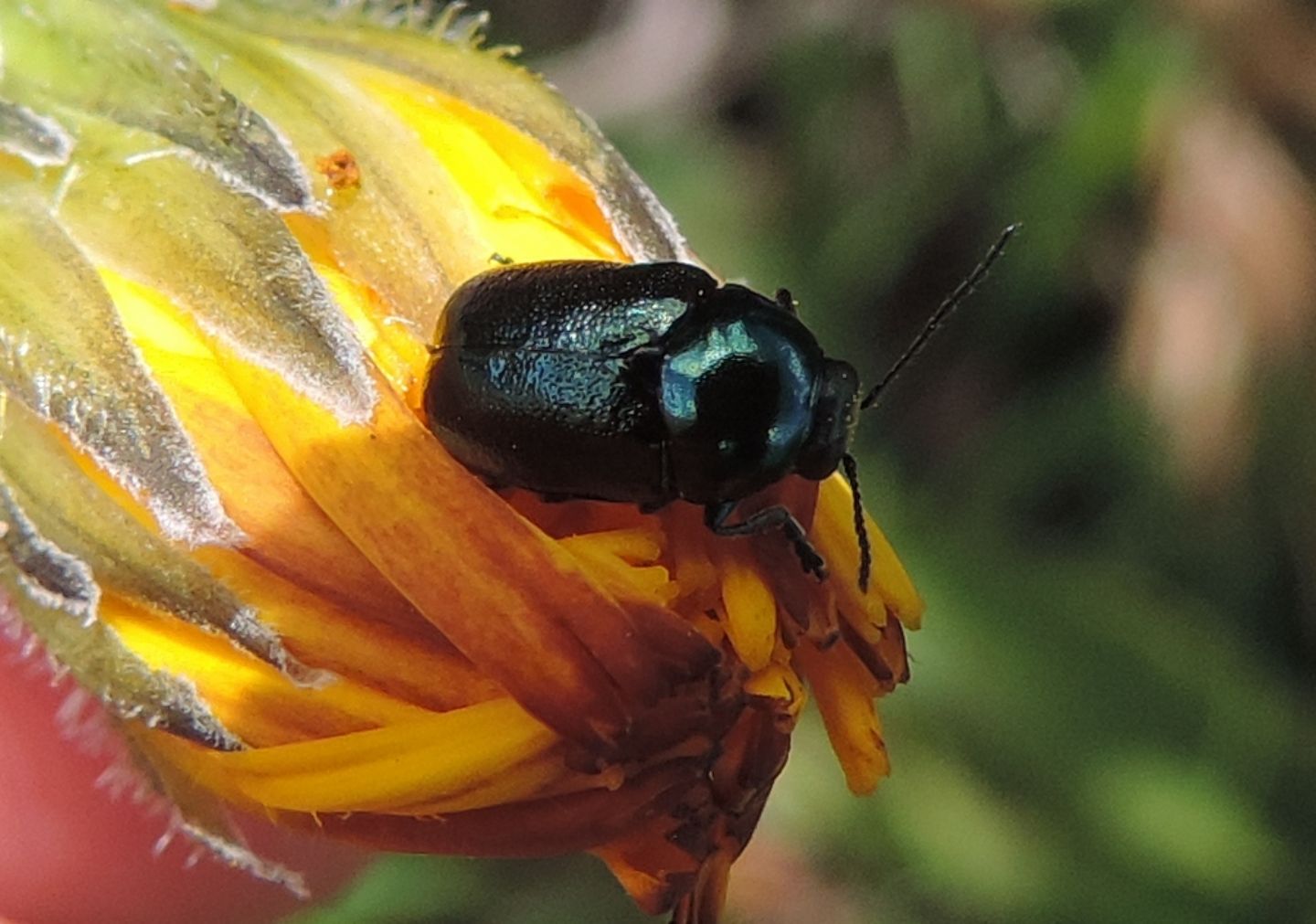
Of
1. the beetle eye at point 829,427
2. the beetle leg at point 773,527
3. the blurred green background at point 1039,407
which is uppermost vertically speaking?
the beetle eye at point 829,427

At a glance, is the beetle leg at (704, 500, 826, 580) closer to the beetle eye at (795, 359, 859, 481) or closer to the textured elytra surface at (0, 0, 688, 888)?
the beetle eye at (795, 359, 859, 481)

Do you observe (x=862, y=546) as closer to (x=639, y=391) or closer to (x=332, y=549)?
(x=639, y=391)

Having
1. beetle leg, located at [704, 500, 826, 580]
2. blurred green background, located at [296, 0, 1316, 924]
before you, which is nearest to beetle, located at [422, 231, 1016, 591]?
beetle leg, located at [704, 500, 826, 580]

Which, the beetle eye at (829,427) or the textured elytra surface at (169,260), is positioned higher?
the beetle eye at (829,427)

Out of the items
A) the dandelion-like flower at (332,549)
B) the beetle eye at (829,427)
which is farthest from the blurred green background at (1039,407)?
the dandelion-like flower at (332,549)

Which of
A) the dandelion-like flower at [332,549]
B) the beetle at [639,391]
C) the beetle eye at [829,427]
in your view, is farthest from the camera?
the beetle eye at [829,427]

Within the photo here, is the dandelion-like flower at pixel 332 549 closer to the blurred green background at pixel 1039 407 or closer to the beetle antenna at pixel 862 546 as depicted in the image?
the beetle antenna at pixel 862 546

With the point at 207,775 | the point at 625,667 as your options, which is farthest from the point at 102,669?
the point at 625,667

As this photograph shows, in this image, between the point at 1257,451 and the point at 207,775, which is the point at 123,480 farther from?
the point at 1257,451
